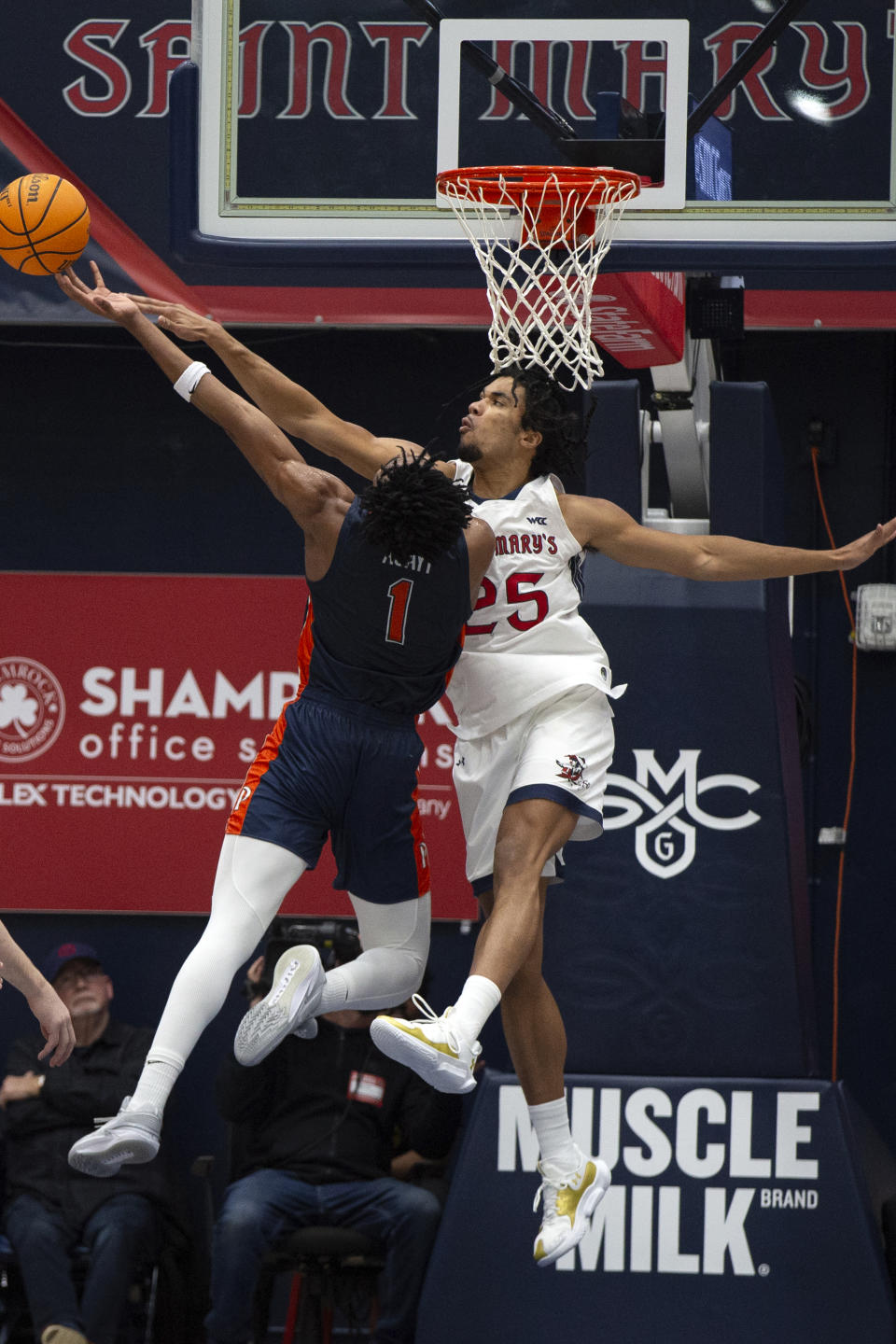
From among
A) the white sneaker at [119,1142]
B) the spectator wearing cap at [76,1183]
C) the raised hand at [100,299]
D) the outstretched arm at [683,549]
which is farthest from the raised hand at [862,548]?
the spectator wearing cap at [76,1183]

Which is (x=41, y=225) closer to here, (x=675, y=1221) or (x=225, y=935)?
(x=225, y=935)

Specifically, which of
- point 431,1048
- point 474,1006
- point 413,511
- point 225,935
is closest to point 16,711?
point 225,935

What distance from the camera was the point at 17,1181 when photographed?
296 inches

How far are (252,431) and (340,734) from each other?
0.84 meters

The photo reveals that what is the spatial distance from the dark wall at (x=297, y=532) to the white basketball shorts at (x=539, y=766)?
3.55 meters

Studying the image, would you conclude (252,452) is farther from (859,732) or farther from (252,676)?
(859,732)

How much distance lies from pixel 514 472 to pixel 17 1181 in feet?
13.1

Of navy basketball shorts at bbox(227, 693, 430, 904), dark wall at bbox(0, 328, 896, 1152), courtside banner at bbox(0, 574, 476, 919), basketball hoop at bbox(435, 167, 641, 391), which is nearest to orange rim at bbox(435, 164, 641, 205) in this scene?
basketball hoop at bbox(435, 167, 641, 391)

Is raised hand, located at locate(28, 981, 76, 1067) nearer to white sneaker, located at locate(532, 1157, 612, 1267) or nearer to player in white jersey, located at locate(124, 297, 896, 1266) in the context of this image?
player in white jersey, located at locate(124, 297, 896, 1266)

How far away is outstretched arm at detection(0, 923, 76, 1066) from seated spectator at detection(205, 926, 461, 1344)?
94.6 inches

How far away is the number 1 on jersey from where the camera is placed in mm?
4805

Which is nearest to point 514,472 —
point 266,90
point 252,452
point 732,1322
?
point 252,452

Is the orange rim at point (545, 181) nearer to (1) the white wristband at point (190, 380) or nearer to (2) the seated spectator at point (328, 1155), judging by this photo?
(1) the white wristband at point (190, 380)

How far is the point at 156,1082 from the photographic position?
465 cm
